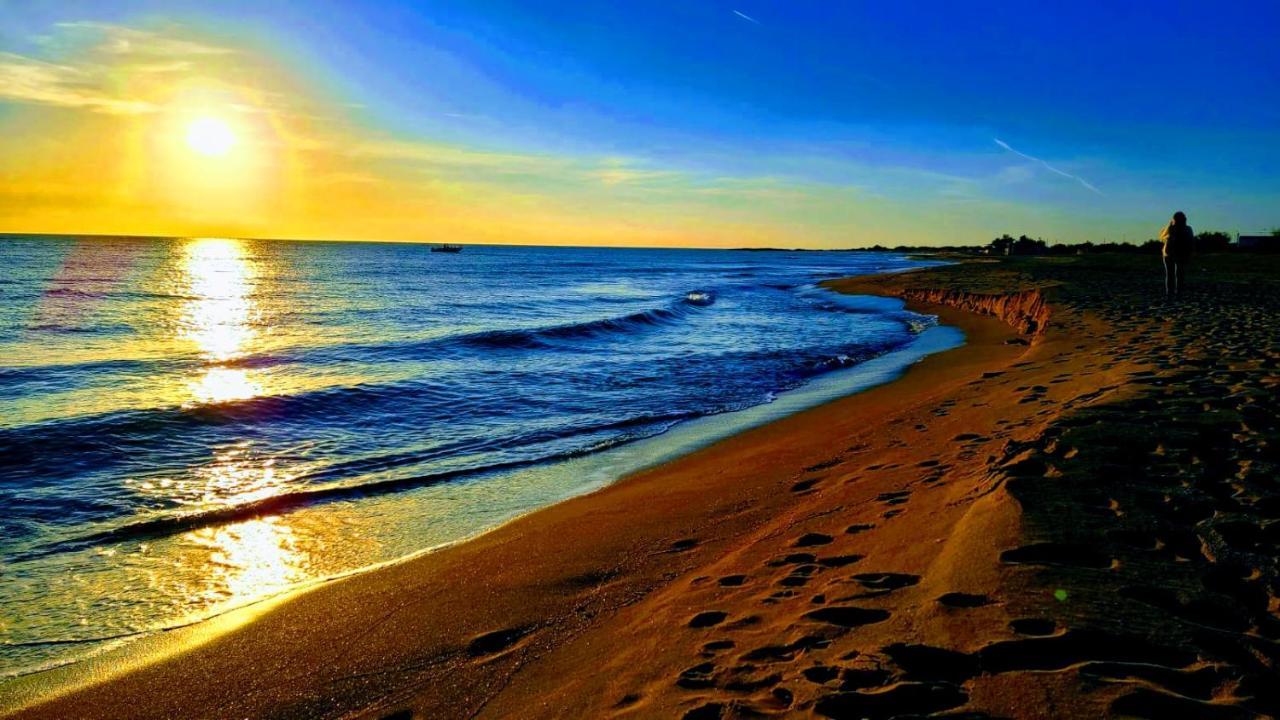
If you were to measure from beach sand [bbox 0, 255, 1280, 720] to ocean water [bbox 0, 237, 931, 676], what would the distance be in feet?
3.91

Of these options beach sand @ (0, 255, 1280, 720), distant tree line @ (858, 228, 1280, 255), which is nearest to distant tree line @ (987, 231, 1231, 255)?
distant tree line @ (858, 228, 1280, 255)

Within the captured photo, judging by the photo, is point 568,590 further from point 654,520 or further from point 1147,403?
point 1147,403

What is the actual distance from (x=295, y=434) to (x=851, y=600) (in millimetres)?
10237

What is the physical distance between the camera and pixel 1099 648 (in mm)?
3188

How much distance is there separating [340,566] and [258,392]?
945 cm

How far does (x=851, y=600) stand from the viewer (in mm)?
4074

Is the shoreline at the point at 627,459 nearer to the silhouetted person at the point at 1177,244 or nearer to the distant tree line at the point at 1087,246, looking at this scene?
the silhouetted person at the point at 1177,244

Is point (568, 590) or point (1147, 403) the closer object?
point (568, 590)

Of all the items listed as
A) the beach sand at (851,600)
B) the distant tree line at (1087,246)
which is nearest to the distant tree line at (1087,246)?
the distant tree line at (1087,246)

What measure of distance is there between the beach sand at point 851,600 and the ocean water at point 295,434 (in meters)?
1.19

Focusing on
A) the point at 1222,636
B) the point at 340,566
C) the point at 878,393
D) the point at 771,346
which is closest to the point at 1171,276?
the point at 771,346

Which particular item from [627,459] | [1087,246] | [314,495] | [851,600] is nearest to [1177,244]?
[627,459]

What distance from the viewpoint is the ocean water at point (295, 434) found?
6.25m

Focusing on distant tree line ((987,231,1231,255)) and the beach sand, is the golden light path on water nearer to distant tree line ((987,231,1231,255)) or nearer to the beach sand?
the beach sand
